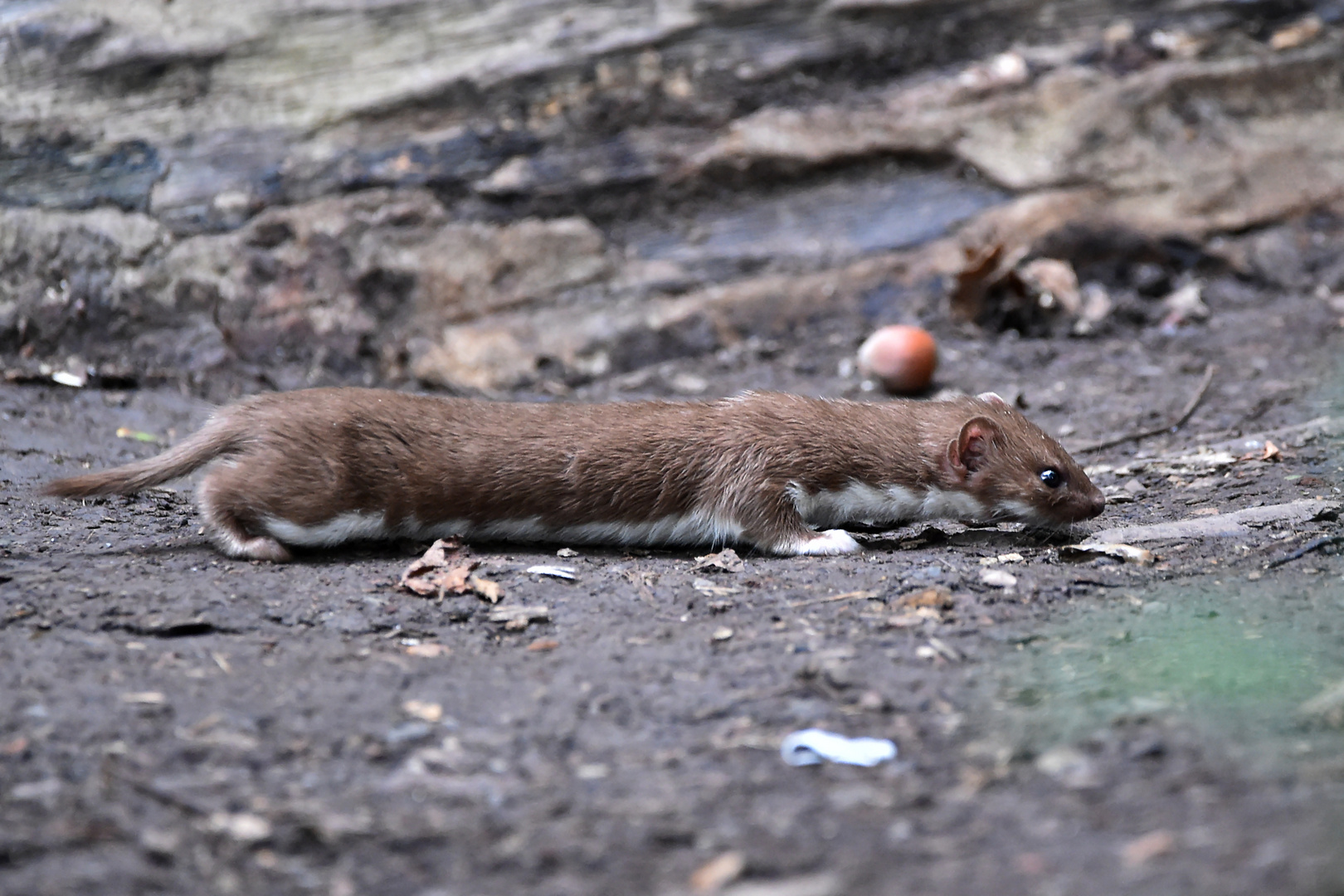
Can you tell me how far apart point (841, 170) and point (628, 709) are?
20.7ft

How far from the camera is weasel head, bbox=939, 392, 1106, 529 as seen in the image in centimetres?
499

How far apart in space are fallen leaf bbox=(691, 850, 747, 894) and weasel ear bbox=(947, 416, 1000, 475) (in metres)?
2.93

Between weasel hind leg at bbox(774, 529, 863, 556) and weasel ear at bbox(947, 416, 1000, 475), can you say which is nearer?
weasel hind leg at bbox(774, 529, 863, 556)

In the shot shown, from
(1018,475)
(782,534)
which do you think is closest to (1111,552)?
(1018,475)

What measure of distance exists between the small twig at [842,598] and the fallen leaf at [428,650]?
1.24 metres

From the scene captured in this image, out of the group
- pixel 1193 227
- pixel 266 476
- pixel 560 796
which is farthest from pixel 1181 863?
pixel 1193 227

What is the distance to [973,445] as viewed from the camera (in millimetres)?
5098

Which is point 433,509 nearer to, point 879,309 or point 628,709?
point 628,709

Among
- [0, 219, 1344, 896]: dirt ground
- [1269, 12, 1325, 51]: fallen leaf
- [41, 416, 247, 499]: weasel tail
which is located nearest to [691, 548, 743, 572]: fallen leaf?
[0, 219, 1344, 896]: dirt ground

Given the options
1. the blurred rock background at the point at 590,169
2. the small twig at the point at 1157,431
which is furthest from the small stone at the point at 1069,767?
the blurred rock background at the point at 590,169

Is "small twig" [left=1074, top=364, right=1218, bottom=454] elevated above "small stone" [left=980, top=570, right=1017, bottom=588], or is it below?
below

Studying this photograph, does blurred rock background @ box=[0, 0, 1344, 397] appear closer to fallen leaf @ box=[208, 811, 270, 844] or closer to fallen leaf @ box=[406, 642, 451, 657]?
fallen leaf @ box=[406, 642, 451, 657]

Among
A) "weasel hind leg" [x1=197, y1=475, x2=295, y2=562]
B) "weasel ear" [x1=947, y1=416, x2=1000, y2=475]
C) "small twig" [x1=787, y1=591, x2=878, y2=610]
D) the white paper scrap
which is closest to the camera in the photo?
the white paper scrap

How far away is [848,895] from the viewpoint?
231 centimetres
